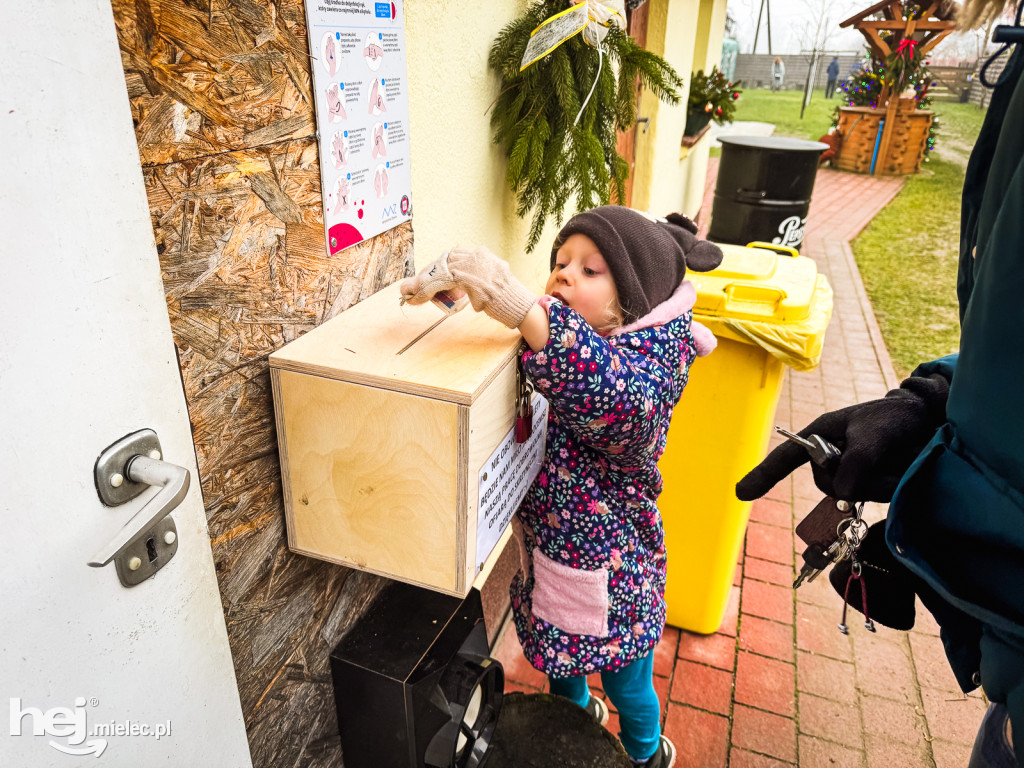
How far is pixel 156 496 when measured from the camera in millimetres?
852

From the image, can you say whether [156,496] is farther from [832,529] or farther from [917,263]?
[917,263]

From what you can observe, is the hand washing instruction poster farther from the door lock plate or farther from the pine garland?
the door lock plate

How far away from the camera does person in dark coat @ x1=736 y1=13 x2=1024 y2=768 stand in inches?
35.3

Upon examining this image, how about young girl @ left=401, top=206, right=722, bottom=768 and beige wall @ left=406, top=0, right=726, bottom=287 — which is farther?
beige wall @ left=406, top=0, right=726, bottom=287

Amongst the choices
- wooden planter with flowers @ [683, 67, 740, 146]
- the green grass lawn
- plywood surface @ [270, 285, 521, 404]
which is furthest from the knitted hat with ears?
wooden planter with flowers @ [683, 67, 740, 146]

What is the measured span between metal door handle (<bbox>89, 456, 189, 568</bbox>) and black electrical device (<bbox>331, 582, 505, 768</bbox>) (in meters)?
0.75

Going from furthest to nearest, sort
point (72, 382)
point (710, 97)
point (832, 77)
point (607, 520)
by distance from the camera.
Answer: point (832, 77) → point (710, 97) → point (607, 520) → point (72, 382)

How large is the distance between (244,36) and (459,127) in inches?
36.0

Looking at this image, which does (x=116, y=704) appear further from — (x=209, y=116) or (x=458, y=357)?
(x=209, y=116)

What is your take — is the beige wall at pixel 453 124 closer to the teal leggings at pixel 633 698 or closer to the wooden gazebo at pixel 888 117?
the teal leggings at pixel 633 698

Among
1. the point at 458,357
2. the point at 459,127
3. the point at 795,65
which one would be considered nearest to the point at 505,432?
the point at 458,357

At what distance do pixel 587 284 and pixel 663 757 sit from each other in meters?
1.62
